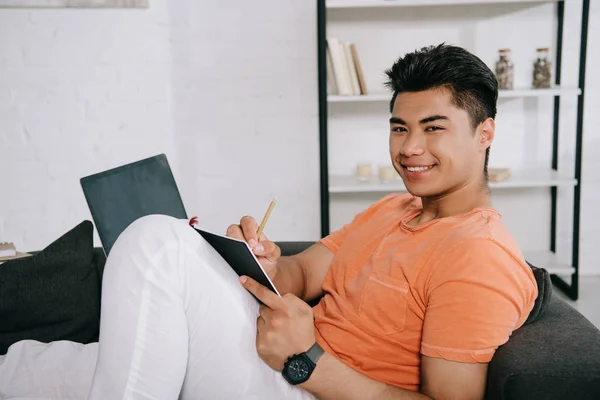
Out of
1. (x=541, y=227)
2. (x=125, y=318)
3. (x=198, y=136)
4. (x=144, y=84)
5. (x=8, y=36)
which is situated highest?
(x=8, y=36)

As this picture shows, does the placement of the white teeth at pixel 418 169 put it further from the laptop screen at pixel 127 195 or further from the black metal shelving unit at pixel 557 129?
the black metal shelving unit at pixel 557 129

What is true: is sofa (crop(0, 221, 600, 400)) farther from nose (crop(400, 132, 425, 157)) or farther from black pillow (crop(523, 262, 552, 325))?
nose (crop(400, 132, 425, 157))

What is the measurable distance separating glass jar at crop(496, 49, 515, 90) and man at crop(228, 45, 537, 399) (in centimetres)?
154

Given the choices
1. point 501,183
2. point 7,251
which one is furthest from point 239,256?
point 501,183

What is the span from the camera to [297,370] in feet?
4.43

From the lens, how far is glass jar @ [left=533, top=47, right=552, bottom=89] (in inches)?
123

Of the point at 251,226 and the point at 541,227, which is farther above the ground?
the point at 251,226

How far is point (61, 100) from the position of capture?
332cm

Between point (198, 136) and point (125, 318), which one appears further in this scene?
point (198, 136)

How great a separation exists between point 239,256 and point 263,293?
0.10m

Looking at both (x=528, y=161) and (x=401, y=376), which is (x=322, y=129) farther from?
(x=401, y=376)

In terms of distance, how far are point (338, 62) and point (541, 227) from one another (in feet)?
4.44

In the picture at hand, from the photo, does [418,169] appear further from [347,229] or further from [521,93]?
[521,93]

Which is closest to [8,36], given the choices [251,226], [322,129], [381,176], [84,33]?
[84,33]
